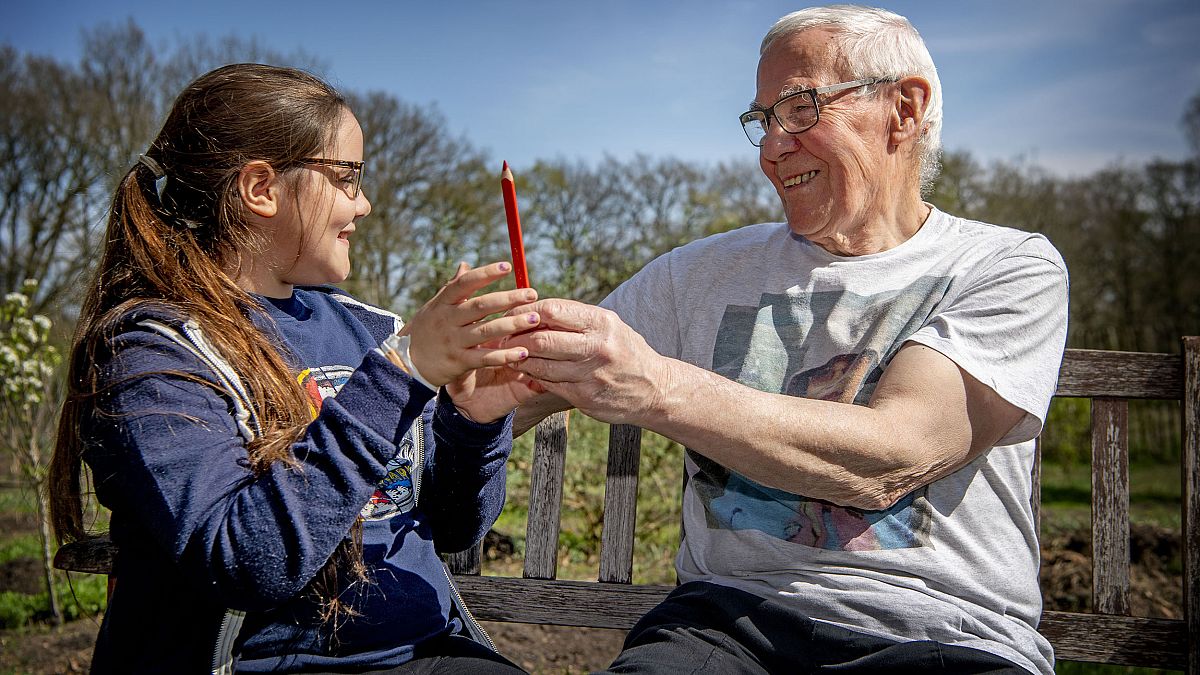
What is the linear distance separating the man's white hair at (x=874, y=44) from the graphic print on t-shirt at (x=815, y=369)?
1.79 ft

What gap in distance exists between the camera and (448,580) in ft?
6.51

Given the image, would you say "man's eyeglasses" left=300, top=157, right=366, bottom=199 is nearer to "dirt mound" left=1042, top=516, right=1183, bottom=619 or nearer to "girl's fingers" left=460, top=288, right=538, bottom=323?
"girl's fingers" left=460, top=288, right=538, bottom=323

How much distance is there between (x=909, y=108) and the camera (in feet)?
7.66

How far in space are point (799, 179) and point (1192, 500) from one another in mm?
1298

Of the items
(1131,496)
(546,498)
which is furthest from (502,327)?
(1131,496)

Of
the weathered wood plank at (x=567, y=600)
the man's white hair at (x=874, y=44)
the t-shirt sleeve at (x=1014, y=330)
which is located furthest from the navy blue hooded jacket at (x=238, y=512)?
the man's white hair at (x=874, y=44)

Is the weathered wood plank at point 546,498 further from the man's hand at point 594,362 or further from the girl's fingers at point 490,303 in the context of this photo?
the girl's fingers at point 490,303

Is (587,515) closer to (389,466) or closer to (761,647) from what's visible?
(761,647)

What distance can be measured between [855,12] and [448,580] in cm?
173

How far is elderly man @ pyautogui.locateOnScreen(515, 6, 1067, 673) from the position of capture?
5.65 ft

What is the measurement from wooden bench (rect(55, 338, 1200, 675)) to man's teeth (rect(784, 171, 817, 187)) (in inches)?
31.5

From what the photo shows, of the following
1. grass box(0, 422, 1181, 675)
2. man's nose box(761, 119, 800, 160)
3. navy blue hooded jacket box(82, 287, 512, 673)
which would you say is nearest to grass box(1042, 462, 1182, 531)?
grass box(0, 422, 1181, 675)

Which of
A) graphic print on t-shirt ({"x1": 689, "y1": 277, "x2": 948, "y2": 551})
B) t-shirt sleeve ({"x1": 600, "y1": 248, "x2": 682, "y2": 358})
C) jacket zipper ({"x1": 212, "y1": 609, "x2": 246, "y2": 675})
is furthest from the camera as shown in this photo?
t-shirt sleeve ({"x1": 600, "y1": 248, "x2": 682, "y2": 358})

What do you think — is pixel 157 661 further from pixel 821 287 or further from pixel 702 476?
pixel 821 287
